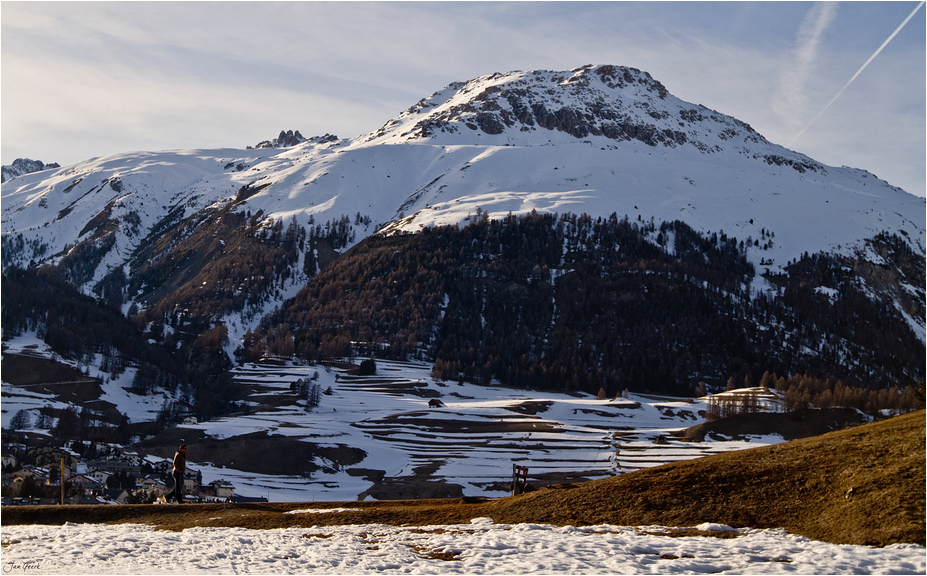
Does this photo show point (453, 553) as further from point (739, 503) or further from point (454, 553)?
point (739, 503)

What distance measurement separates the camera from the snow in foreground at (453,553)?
21297mm

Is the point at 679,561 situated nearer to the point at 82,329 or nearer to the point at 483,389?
the point at 483,389

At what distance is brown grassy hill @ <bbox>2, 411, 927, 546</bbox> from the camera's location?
2366 centimetres

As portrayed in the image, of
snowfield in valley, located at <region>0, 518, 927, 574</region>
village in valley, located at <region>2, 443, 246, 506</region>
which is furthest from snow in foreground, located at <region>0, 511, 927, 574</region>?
village in valley, located at <region>2, 443, 246, 506</region>

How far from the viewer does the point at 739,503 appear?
27.2m

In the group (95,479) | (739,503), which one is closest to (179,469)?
(739,503)

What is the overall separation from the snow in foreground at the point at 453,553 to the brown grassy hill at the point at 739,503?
1.23m

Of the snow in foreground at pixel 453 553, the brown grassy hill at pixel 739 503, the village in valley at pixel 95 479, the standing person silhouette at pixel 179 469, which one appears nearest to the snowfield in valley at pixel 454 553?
the snow in foreground at pixel 453 553

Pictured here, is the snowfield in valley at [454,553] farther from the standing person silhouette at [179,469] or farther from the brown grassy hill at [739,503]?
the standing person silhouette at [179,469]

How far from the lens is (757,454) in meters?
33.1

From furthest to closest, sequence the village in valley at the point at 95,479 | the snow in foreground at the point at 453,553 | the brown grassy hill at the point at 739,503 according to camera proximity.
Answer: the village in valley at the point at 95,479
the brown grassy hill at the point at 739,503
the snow in foreground at the point at 453,553

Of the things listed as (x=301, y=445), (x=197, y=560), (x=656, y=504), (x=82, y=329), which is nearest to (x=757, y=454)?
(x=656, y=504)

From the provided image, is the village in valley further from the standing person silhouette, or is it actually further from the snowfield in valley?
the snowfield in valley

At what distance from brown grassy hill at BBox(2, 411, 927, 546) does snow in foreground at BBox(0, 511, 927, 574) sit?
4.02 ft
